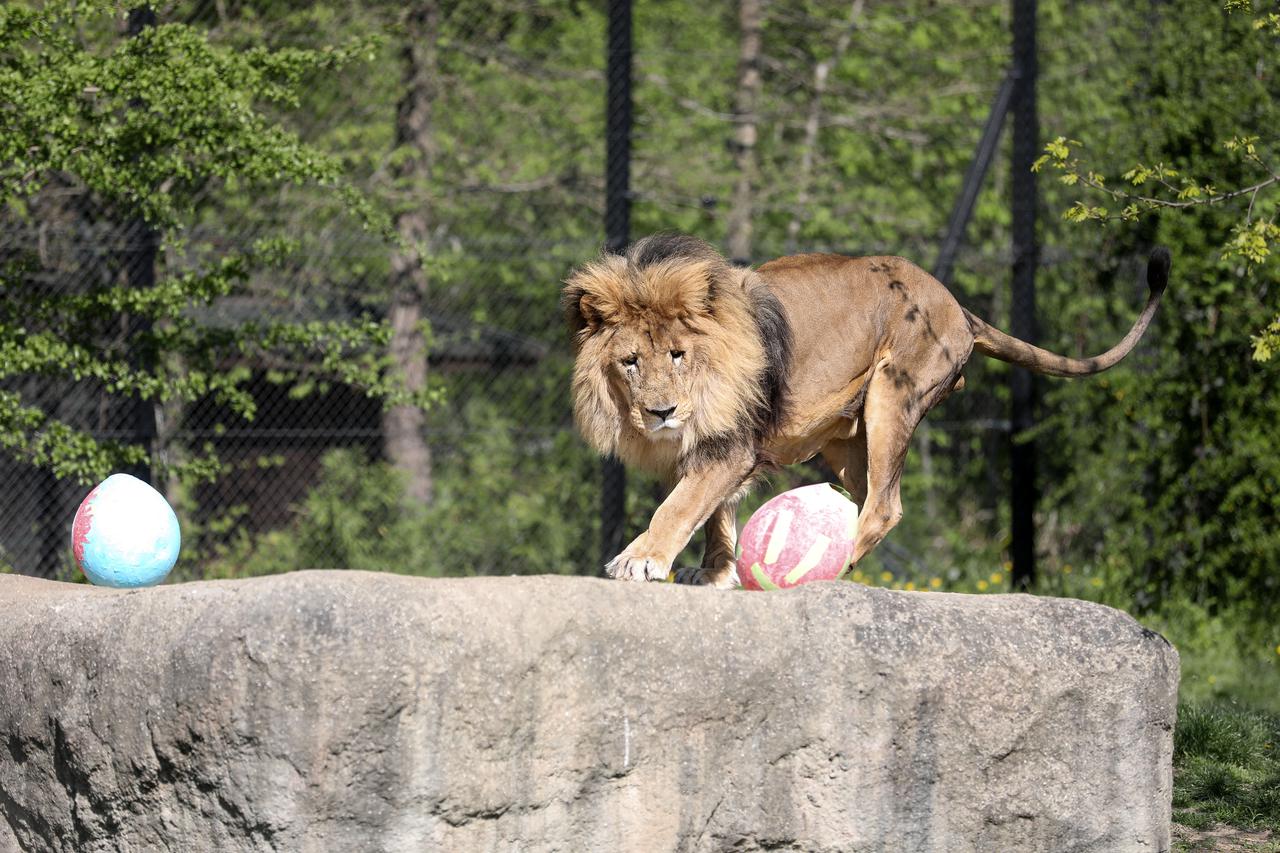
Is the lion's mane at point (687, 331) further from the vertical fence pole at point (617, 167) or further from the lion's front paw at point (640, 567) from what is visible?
the vertical fence pole at point (617, 167)

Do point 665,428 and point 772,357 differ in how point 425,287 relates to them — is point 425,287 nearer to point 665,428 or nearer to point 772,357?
point 772,357

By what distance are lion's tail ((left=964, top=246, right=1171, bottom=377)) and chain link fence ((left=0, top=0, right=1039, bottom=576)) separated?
2741mm

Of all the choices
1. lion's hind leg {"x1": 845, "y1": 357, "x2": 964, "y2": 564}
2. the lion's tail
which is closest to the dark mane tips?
lion's hind leg {"x1": 845, "y1": 357, "x2": 964, "y2": 564}

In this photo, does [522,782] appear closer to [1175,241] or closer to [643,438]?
[643,438]

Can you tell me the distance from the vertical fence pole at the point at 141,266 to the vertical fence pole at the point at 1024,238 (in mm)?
4889

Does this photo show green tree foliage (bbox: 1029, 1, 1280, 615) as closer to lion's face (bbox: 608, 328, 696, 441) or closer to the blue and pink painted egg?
lion's face (bbox: 608, 328, 696, 441)

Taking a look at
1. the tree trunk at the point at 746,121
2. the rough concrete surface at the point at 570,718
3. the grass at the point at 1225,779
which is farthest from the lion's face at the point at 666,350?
the tree trunk at the point at 746,121

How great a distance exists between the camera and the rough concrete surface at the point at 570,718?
3.34 meters

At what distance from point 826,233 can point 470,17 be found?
3.37 m

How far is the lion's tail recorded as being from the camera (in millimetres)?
5695

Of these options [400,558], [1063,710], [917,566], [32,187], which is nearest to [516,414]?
[400,558]

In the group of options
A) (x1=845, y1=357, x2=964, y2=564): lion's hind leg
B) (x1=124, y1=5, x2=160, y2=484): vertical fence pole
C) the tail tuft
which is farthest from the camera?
(x1=124, y1=5, x2=160, y2=484): vertical fence pole

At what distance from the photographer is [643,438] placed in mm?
4871

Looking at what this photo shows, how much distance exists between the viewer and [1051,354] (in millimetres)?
5930
